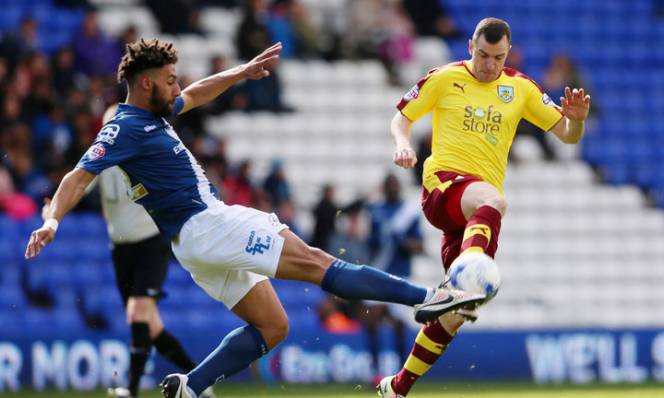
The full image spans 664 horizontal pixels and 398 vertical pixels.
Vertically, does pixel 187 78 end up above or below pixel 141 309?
above

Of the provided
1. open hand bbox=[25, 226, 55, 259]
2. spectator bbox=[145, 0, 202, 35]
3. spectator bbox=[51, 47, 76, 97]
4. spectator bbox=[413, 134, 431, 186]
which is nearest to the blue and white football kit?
open hand bbox=[25, 226, 55, 259]

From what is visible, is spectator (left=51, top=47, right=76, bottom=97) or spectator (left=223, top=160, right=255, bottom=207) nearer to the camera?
spectator (left=223, top=160, right=255, bottom=207)

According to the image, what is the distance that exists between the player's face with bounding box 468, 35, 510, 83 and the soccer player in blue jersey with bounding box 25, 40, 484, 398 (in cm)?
166

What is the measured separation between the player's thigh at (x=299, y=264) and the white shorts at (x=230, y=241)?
42mm

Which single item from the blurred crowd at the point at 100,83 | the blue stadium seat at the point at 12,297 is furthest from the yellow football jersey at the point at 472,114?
the blue stadium seat at the point at 12,297

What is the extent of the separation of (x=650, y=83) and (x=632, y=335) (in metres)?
5.67

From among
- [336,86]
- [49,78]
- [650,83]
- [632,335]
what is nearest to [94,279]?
[49,78]

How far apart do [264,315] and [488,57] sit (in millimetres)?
2219

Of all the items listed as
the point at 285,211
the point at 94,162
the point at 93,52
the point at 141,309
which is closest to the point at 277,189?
the point at 285,211

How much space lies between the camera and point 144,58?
25.6ft

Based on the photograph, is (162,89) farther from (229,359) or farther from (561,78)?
(561,78)

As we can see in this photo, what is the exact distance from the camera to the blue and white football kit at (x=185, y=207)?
765 centimetres

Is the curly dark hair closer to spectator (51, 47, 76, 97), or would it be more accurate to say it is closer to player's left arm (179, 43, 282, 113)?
player's left arm (179, 43, 282, 113)

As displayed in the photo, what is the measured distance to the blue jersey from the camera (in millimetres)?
7660
